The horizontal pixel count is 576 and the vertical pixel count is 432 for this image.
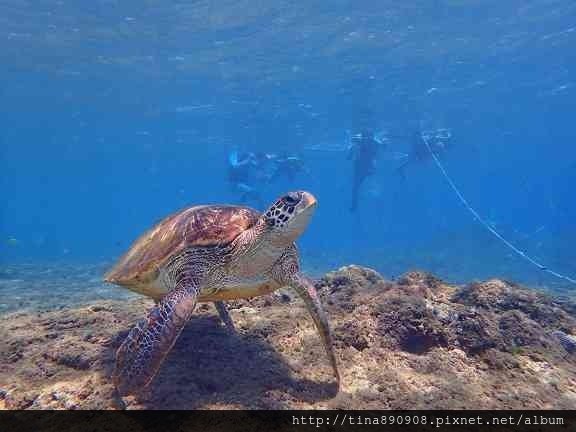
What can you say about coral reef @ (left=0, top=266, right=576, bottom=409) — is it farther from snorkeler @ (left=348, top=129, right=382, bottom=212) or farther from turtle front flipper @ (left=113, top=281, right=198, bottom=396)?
snorkeler @ (left=348, top=129, right=382, bottom=212)

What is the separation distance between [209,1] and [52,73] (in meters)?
15.6

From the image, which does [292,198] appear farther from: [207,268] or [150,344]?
[150,344]

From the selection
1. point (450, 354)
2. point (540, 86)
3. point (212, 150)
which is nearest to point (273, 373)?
point (450, 354)

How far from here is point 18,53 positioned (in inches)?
917

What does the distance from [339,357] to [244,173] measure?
70.7 ft

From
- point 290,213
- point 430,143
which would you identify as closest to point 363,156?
point 430,143

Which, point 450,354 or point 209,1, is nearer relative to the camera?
point 450,354

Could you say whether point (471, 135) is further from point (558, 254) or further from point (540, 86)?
point (558, 254)

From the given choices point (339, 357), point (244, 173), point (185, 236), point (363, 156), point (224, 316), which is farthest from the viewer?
point (363, 156)

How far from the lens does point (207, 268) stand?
3936 millimetres

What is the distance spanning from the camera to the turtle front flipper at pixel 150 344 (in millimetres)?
3027

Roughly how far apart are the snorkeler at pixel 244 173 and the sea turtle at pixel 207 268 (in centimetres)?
2027

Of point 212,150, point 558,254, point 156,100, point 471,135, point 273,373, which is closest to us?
point 273,373

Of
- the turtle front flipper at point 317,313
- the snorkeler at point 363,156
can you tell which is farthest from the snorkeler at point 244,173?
the turtle front flipper at point 317,313
